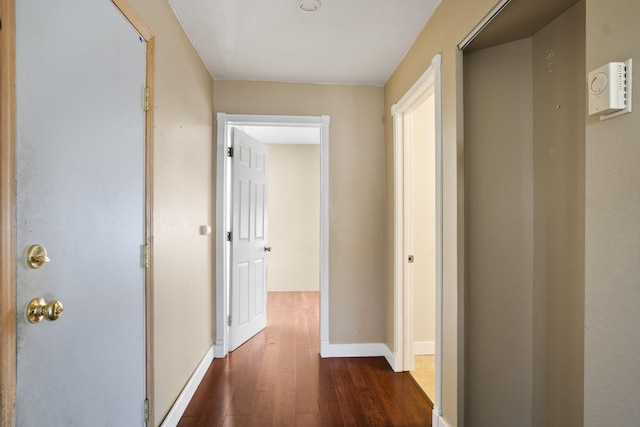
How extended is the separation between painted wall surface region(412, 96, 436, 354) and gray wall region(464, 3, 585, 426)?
4.17ft

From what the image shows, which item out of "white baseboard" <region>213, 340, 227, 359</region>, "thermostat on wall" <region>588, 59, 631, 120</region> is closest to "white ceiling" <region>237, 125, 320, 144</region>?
"white baseboard" <region>213, 340, 227, 359</region>

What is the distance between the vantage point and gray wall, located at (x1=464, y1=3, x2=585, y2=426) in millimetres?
1552

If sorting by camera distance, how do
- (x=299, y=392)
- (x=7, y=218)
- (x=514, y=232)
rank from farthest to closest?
(x=299, y=392) → (x=514, y=232) → (x=7, y=218)

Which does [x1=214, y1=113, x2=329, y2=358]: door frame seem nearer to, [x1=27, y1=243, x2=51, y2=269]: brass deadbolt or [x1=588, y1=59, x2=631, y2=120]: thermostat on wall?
[x1=27, y1=243, x2=51, y2=269]: brass deadbolt

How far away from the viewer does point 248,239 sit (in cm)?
335

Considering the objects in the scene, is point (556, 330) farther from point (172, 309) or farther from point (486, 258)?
point (172, 309)

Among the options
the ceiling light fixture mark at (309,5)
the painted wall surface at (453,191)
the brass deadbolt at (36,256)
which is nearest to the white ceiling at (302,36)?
the ceiling light fixture mark at (309,5)

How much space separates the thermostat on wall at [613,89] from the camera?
31.9 inches

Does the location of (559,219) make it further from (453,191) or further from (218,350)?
(218,350)

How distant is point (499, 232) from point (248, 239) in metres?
2.35

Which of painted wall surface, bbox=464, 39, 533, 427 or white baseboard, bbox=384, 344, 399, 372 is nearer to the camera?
painted wall surface, bbox=464, 39, 533, 427

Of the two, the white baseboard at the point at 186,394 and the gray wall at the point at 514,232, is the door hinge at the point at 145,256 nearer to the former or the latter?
the white baseboard at the point at 186,394

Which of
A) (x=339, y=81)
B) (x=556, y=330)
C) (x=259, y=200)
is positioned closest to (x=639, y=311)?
(x=556, y=330)

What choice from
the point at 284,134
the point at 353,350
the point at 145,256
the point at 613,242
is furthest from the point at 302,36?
the point at 284,134
